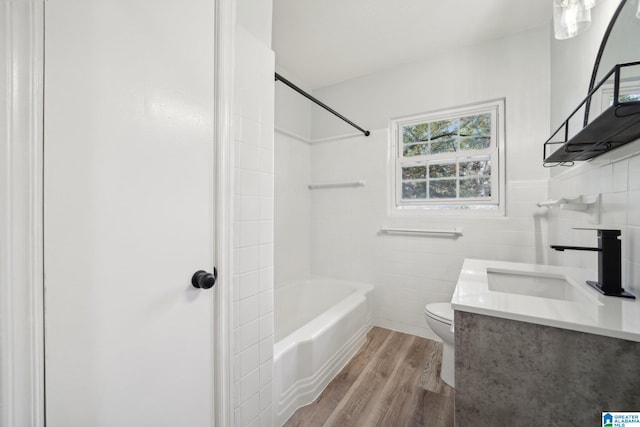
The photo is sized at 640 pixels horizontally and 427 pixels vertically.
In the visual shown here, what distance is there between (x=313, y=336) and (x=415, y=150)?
193 centimetres

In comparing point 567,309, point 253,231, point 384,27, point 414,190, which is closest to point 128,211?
point 253,231

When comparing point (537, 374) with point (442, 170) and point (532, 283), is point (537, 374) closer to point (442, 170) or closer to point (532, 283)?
point (532, 283)

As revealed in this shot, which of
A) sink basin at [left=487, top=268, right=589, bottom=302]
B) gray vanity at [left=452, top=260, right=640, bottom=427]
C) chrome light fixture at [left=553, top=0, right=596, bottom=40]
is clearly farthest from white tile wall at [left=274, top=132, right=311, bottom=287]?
chrome light fixture at [left=553, top=0, right=596, bottom=40]

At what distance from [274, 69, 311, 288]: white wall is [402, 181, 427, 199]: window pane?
1.06 metres

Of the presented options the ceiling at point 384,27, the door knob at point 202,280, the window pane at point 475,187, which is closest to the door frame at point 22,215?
the door knob at point 202,280

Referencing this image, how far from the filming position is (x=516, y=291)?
4.78 ft

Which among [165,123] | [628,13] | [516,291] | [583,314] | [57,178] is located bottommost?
[516,291]

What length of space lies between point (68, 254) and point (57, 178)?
18 cm

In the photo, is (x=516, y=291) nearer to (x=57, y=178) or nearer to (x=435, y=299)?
(x=435, y=299)

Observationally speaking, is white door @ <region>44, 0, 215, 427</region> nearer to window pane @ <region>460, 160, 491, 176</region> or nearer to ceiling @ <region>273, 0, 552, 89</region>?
ceiling @ <region>273, 0, 552, 89</region>

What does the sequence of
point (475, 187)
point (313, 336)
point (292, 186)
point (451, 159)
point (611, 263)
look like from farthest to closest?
1. point (292, 186)
2. point (451, 159)
3. point (475, 187)
4. point (313, 336)
5. point (611, 263)

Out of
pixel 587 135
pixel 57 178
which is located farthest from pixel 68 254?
pixel 587 135

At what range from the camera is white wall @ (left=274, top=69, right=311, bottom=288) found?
2.56 metres

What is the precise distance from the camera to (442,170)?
2398mm
